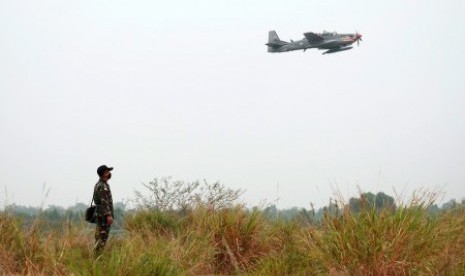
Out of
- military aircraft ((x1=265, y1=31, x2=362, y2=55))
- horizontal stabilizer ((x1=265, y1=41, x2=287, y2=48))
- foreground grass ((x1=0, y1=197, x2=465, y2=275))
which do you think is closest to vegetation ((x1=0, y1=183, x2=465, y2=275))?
foreground grass ((x1=0, y1=197, x2=465, y2=275))

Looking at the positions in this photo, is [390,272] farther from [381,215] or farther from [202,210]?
[202,210]

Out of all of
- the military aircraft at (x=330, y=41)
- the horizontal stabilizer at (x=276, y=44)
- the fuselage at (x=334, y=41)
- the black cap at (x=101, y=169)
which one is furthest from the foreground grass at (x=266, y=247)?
the horizontal stabilizer at (x=276, y=44)

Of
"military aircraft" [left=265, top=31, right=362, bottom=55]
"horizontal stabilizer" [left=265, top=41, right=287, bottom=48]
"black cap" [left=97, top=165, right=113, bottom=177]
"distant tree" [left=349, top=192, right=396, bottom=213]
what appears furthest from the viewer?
"horizontal stabilizer" [left=265, top=41, right=287, bottom=48]

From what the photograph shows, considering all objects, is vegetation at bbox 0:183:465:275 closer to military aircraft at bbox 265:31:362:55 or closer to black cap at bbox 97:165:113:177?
black cap at bbox 97:165:113:177

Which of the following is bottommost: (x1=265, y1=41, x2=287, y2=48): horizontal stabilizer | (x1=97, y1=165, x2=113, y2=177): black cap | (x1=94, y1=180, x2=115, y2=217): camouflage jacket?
(x1=94, y1=180, x2=115, y2=217): camouflage jacket

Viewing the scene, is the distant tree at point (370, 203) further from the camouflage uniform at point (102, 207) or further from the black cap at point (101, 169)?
the black cap at point (101, 169)

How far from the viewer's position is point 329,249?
6312mm

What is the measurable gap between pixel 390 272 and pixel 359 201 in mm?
1174

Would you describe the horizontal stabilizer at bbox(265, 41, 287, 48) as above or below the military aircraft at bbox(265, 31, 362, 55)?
above

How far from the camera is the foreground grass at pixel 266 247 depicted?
5.82 m

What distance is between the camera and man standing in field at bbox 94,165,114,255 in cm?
876

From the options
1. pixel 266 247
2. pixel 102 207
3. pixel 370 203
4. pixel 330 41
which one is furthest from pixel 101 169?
pixel 330 41

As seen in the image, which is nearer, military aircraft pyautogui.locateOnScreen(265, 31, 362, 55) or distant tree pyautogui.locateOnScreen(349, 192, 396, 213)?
distant tree pyautogui.locateOnScreen(349, 192, 396, 213)

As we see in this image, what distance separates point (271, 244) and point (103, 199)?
3.04m
